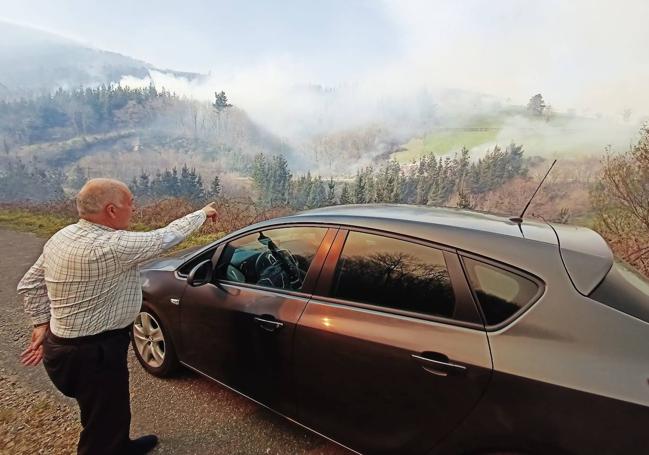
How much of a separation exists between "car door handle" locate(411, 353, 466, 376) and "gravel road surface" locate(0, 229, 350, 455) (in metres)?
1.14

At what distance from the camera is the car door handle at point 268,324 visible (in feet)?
7.04

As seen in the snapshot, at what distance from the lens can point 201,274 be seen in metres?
2.59

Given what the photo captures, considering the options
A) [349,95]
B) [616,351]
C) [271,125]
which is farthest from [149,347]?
[349,95]

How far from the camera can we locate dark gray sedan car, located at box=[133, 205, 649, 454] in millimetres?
1392

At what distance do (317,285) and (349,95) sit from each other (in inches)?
6896

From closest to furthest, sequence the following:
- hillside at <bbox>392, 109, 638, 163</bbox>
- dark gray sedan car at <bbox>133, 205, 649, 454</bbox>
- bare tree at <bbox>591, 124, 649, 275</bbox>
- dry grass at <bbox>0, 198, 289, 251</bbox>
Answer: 1. dark gray sedan car at <bbox>133, 205, 649, 454</bbox>
2. bare tree at <bbox>591, 124, 649, 275</bbox>
3. dry grass at <bbox>0, 198, 289, 251</bbox>
4. hillside at <bbox>392, 109, 638, 163</bbox>

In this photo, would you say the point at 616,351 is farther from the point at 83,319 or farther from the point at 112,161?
the point at 112,161

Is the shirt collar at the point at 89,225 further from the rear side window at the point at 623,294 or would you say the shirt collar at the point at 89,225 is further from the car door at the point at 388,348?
the rear side window at the point at 623,294

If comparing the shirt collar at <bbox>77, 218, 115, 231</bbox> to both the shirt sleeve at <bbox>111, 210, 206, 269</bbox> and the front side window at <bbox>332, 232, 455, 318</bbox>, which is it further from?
the front side window at <bbox>332, 232, 455, 318</bbox>

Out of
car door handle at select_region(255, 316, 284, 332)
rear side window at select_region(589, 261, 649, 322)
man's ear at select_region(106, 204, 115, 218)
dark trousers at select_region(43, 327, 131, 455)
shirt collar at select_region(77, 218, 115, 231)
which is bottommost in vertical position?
dark trousers at select_region(43, 327, 131, 455)

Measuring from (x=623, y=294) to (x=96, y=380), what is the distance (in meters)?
2.63

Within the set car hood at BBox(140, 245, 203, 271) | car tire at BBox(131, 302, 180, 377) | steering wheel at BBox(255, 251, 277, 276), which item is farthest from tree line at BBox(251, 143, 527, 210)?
steering wheel at BBox(255, 251, 277, 276)

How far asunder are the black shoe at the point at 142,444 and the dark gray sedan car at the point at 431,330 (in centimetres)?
53

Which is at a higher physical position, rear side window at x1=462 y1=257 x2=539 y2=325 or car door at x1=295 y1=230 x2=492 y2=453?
rear side window at x1=462 y1=257 x2=539 y2=325
